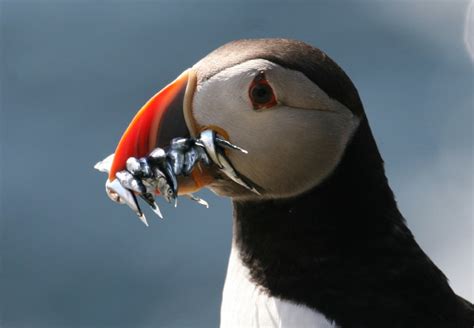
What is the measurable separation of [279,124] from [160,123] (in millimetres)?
349

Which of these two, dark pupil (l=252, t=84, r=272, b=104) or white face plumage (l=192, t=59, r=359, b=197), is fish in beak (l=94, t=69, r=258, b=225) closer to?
white face plumage (l=192, t=59, r=359, b=197)

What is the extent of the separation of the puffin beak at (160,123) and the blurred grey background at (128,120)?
3.78 metres

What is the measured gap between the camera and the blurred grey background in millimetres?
7438

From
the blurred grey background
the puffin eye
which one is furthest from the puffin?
the blurred grey background

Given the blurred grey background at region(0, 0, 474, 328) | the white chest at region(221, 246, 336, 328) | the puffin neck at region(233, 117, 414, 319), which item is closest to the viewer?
the white chest at region(221, 246, 336, 328)

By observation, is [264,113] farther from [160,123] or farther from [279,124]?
[160,123]

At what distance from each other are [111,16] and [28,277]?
2664 mm

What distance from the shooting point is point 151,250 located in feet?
25.1

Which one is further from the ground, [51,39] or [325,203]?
[51,39]

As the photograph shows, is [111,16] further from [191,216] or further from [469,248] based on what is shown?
[469,248]

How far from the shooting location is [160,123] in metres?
3.03

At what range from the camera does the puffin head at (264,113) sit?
119 inches

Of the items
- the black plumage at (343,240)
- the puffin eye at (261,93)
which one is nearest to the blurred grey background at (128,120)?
the black plumage at (343,240)

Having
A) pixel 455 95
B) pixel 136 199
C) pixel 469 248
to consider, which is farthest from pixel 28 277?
pixel 136 199
